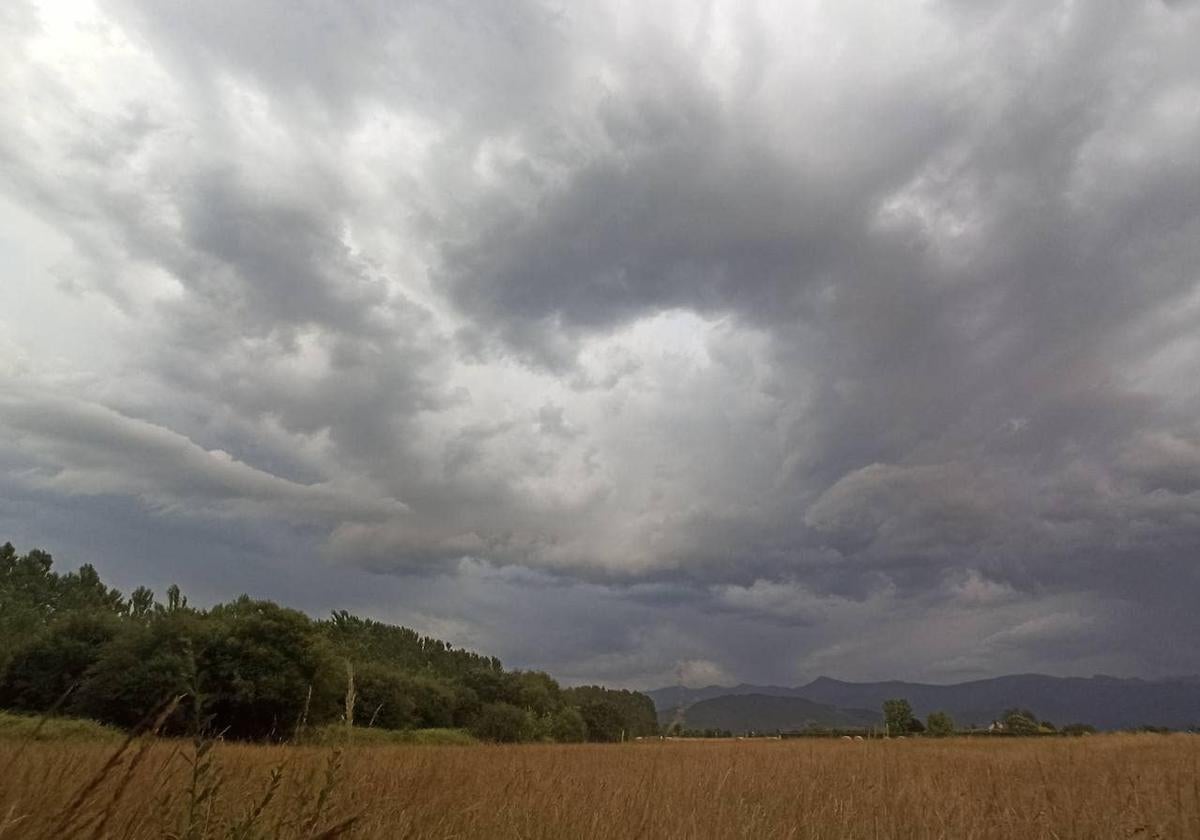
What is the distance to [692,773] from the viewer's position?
371 inches

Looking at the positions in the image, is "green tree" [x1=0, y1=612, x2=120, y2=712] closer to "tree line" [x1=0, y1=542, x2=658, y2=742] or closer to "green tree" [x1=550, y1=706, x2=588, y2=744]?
"tree line" [x1=0, y1=542, x2=658, y2=742]

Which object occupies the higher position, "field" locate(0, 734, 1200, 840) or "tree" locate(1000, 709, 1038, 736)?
"tree" locate(1000, 709, 1038, 736)

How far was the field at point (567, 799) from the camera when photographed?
347 centimetres

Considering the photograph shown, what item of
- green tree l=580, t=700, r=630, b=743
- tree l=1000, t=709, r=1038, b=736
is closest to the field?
tree l=1000, t=709, r=1038, b=736

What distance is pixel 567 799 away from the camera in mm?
6160

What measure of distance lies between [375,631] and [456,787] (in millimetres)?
90682

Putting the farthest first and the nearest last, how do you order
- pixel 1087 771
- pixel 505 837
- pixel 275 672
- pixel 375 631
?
pixel 375 631
pixel 275 672
pixel 1087 771
pixel 505 837

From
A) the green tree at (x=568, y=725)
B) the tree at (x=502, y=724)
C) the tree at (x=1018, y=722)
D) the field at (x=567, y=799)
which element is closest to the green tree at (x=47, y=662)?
the tree at (x=502, y=724)

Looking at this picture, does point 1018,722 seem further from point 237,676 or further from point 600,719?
point 237,676

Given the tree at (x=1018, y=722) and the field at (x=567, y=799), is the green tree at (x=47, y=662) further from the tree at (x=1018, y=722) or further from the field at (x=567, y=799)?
the tree at (x=1018, y=722)

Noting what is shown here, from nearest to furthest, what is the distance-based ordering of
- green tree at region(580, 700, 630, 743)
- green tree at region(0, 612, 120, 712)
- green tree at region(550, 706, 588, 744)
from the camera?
green tree at region(0, 612, 120, 712)
green tree at region(550, 706, 588, 744)
green tree at region(580, 700, 630, 743)

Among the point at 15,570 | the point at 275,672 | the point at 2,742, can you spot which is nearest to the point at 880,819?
the point at 2,742

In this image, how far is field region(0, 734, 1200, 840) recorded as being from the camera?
3475mm

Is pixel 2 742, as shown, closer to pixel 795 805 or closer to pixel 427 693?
pixel 795 805
